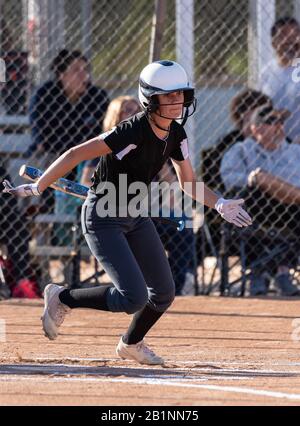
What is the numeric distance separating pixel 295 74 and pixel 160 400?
5.56 m

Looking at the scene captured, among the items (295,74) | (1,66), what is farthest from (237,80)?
(1,66)

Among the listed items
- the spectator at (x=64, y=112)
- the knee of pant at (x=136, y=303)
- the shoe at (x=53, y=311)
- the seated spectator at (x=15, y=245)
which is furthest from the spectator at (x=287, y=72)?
the knee of pant at (x=136, y=303)

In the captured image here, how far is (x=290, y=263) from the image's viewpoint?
9758mm

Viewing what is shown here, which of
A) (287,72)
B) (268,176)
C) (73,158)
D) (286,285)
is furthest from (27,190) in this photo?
(287,72)

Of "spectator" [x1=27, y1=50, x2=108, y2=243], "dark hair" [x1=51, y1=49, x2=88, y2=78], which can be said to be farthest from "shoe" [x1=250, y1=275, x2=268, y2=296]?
"dark hair" [x1=51, y1=49, x2=88, y2=78]

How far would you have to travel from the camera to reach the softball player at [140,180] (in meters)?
5.88

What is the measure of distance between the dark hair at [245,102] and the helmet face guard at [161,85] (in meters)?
3.90

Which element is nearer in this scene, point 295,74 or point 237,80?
point 295,74

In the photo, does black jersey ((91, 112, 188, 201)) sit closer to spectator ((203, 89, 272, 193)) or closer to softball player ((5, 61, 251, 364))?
softball player ((5, 61, 251, 364))

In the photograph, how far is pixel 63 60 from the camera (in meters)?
9.93

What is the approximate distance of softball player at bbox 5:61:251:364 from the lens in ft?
19.3

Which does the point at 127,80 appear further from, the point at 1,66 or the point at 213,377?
the point at 213,377

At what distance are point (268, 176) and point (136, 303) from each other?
3.81m

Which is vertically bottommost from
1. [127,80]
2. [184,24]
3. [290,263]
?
[290,263]
